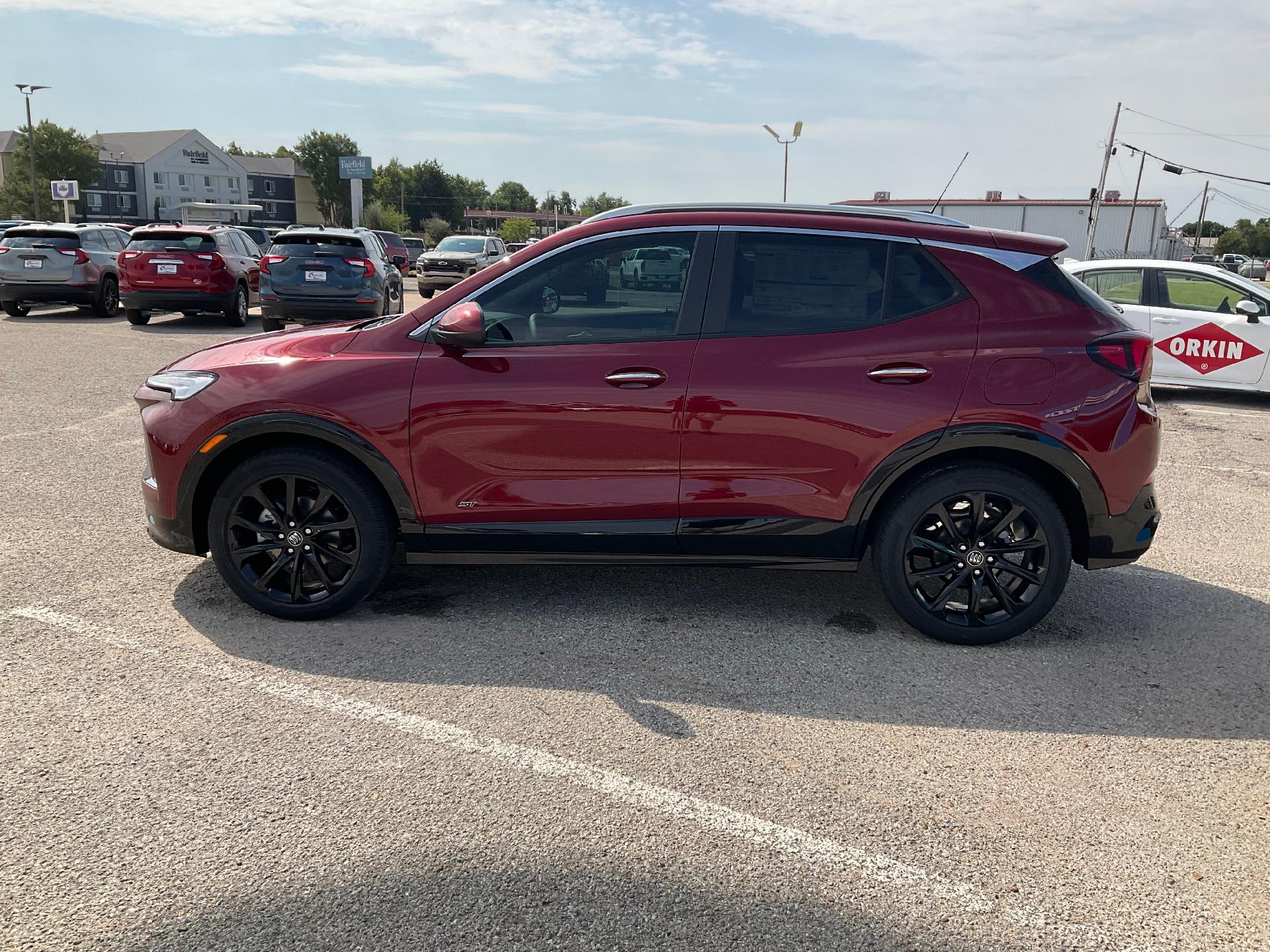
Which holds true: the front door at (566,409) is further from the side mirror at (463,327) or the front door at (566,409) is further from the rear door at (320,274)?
the rear door at (320,274)

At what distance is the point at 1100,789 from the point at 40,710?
11.9 feet

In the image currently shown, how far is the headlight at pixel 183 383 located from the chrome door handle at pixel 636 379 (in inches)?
69.9

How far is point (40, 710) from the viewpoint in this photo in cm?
361

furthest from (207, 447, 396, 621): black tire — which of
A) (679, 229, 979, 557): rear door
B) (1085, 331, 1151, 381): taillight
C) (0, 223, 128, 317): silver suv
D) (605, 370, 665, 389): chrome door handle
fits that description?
(0, 223, 128, 317): silver suv

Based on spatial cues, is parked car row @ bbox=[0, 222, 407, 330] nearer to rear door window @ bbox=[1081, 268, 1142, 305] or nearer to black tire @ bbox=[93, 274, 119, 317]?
black tire @ bbox=[93, 274, 119, 317]

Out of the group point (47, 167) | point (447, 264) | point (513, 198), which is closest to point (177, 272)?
point (447, 264)

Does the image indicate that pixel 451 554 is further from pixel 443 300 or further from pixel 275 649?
pixel 443 300

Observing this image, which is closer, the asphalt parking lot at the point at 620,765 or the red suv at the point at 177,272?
the asphalt parking lot at the point at 620,765

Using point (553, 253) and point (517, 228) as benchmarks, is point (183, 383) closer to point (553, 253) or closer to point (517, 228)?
point (553, 253)

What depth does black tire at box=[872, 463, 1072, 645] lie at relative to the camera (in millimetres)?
4297

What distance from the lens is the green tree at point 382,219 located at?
96750 millimetres

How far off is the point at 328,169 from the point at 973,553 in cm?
12791

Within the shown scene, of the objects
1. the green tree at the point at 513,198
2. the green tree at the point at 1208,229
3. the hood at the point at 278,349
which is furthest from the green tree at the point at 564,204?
the hood at the point at 278,349

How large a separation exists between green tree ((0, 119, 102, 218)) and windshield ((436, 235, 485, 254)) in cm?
6968
